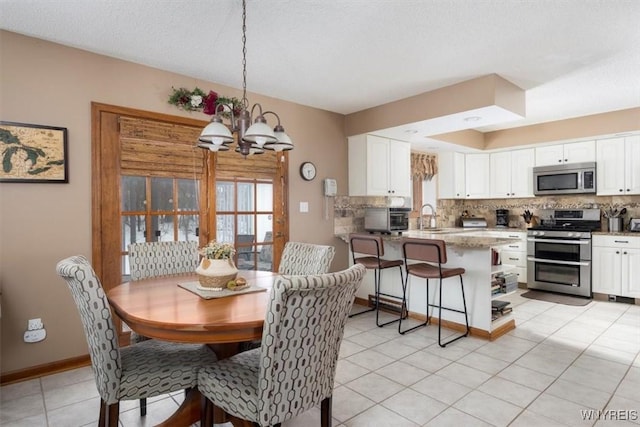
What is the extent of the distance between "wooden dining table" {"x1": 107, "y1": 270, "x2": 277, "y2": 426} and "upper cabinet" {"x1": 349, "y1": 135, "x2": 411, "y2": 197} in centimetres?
254

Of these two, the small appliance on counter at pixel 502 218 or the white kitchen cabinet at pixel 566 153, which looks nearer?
the white kitchen cabinet at pixel 566 153

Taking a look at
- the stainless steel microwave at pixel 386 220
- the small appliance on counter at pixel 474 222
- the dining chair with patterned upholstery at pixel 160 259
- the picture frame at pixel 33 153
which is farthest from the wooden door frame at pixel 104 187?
the small appliance on counter at pixel 474 222

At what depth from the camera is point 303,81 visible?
3465 mm

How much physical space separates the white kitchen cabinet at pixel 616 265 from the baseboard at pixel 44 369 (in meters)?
5.75

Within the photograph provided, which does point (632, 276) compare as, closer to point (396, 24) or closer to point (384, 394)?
point (384, 394)

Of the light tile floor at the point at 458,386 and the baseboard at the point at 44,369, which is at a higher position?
the baseboard at the point at 44,369

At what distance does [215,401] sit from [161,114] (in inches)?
98.7

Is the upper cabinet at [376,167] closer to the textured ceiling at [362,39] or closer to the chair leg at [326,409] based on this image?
the textured ceiling at [362,39]

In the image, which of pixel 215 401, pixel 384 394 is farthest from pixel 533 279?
pixel 215 401

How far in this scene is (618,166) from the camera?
4.71 meters

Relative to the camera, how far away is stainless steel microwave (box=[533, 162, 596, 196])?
16.1ft

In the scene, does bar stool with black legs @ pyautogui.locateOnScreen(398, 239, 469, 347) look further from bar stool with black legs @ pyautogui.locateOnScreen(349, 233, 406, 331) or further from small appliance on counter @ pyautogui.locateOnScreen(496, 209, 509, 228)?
small appliance on counter @ pyautogui.locateOnScreen(496, 209, 509, 228)

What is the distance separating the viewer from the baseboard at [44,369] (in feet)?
8.31

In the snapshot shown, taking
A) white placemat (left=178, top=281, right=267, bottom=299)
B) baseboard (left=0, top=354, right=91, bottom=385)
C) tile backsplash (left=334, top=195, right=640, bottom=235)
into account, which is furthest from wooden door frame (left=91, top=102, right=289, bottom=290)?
tile backsplash (left=334, top=195, right=640, bottom=235)
